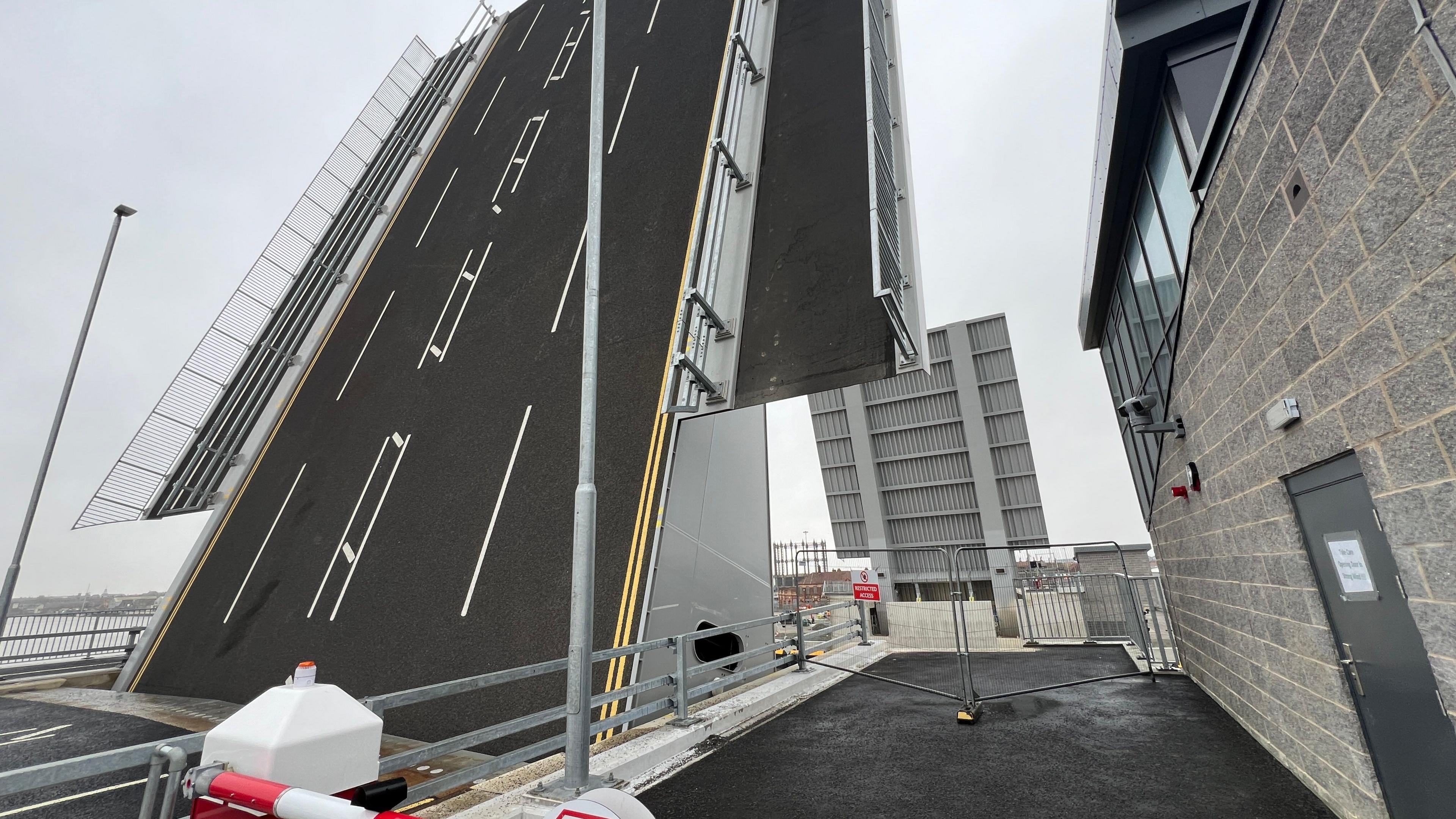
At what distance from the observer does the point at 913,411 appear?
21.4 meters

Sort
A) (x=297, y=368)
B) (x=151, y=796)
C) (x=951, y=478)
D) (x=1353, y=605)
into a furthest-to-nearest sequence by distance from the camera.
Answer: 1. (x=951, y=478)
2. (x=297, y=368)
3. (x=1353, y=605)
4. (x=151, y=796)

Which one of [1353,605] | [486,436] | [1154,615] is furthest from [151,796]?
[1154,615]

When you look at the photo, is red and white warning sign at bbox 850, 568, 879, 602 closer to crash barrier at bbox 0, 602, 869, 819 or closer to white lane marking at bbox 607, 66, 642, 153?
crash barrier at bbox 0, 602, 869, 819

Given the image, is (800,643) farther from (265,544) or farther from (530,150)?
(530,150)

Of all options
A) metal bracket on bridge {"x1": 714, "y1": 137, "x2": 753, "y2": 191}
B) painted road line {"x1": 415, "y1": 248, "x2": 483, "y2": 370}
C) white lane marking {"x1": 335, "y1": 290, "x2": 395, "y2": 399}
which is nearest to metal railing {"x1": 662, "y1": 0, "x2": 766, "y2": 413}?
metal bracket on bridge {"x1": 714, "y1": 137, "x2": 753, "y2": 191}

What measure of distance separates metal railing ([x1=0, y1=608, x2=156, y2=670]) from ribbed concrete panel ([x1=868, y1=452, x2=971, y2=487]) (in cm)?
1964

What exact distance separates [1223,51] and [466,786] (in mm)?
7999

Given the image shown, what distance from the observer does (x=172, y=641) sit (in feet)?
30.3

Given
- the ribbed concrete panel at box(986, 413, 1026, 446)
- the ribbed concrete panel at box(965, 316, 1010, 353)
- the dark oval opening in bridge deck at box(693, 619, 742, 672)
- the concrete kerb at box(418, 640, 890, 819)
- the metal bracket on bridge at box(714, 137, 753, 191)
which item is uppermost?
the ribbed concrete panel at box(965, 316, 1010, 353)

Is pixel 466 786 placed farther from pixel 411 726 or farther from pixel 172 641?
pixel 172 641

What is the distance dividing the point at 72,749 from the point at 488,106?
13.3 m

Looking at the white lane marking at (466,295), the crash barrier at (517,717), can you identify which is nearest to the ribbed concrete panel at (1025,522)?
the crash barrier at (517,717)

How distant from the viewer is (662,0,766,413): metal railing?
22.6ft

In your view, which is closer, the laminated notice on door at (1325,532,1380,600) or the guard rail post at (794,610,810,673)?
the laminated notice on door at (1325,532,1380,600)
